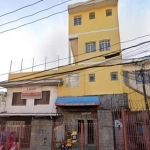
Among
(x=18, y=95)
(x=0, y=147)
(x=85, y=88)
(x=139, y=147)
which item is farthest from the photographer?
(x=18, y=95)

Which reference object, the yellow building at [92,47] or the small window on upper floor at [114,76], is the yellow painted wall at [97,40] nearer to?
the yellow building at [92,47]

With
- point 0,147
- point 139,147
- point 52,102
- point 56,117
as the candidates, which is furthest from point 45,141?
point 139,147

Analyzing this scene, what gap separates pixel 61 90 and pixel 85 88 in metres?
2.47

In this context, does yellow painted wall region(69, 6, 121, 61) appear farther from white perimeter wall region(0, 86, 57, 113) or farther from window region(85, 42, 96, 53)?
white perimeter wall region(0, 86, 57, 113)

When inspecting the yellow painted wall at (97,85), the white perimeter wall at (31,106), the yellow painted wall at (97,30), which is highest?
the yellow painted wall at (97,30)

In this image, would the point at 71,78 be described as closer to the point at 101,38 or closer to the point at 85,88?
the point at 85,88

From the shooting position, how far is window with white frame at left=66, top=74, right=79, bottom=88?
1792 centimetres

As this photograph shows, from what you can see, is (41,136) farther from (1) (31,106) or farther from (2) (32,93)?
(2) (32,93)

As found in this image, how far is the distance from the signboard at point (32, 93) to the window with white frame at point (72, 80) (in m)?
3.08

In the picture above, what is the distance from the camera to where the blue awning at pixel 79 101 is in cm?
1536

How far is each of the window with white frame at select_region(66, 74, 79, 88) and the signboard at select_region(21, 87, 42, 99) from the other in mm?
3075

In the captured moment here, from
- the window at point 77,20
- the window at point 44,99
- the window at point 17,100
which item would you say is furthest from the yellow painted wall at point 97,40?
the window at point 17,100

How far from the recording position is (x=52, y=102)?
17531 mm

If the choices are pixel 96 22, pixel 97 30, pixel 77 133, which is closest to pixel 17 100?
pixel 77 133
